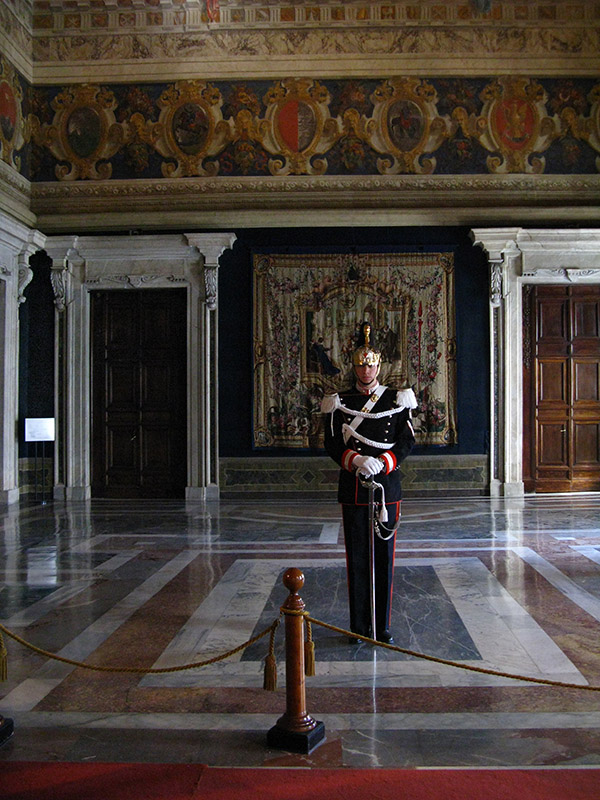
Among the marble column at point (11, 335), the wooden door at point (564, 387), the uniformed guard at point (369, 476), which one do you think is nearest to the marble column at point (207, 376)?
the marble column at point (11, 335)

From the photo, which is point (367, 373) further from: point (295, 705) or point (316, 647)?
point (295, 705)

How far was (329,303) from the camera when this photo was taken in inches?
490

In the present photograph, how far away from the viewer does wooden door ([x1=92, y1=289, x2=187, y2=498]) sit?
41.3ft

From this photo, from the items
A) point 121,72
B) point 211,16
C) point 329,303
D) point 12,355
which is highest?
point 211,16

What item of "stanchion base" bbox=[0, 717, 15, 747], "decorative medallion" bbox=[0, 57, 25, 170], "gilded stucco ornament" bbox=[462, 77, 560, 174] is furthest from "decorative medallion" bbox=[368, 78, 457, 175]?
"stanchion base" bbox=[0, 717, 15, 747]

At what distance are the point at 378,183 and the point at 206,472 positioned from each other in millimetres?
5338

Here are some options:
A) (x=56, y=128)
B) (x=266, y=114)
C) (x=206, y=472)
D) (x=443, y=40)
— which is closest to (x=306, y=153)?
(x=266, y=114)

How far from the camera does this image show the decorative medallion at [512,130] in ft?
40.7

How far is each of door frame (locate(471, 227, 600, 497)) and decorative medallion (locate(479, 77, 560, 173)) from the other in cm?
118

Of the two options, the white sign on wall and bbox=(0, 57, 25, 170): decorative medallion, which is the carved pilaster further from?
the white sign on wall

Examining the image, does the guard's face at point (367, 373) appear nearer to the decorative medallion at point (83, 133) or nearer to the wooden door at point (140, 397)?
the wooden door at point (140, 397)

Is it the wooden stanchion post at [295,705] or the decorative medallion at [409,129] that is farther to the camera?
the decorative medallion at [409,129]

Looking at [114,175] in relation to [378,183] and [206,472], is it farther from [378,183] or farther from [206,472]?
[206,472]

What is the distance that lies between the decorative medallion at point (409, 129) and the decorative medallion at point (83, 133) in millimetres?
4214
